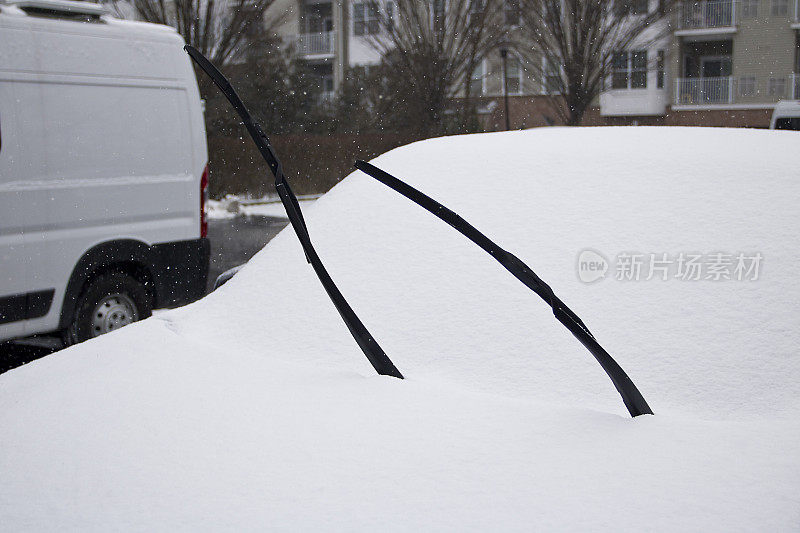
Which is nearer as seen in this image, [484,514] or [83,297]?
[484,514]

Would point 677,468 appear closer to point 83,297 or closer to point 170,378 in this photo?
point 170,378

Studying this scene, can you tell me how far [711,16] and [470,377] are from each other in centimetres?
3225

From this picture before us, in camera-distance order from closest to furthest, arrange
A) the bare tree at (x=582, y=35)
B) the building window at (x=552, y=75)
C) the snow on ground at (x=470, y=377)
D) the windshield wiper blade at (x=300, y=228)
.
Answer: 1. the snow on ground at (x=470, y=377)
2. the windshield wiper blade at (x=300, y=228)
3. the bare tree at (x=582, y=35)
4. the building window at (x=552, y=75)

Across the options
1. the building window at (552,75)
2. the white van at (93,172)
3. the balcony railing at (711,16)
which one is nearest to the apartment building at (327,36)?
the balcony railing at (711,16)

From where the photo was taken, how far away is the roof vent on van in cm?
521

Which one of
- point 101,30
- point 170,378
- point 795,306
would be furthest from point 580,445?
point 101,30

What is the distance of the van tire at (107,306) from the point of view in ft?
18.4

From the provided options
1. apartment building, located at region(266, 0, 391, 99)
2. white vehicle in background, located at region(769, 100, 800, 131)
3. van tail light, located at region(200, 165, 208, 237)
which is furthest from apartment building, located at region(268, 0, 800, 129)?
van tail light, located at region(200, 165, 208, 237)

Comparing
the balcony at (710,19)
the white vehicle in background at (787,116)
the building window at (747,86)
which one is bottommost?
the white vehicle in background at (787,116)

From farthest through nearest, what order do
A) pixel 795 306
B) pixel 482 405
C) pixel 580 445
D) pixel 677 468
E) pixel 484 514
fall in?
pixel 795 306, pixel 482 405, pixel 580 445, pixel 677 468, pixel 484 514

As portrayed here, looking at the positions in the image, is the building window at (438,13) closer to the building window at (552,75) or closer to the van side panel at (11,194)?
the building window at (552,75)

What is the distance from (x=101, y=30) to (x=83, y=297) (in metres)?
1.75

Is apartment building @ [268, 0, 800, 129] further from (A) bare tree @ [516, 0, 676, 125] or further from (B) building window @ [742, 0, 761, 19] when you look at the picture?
(A) bare tree @ [516, 0, 676, 125]

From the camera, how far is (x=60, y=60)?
5.25 metres
